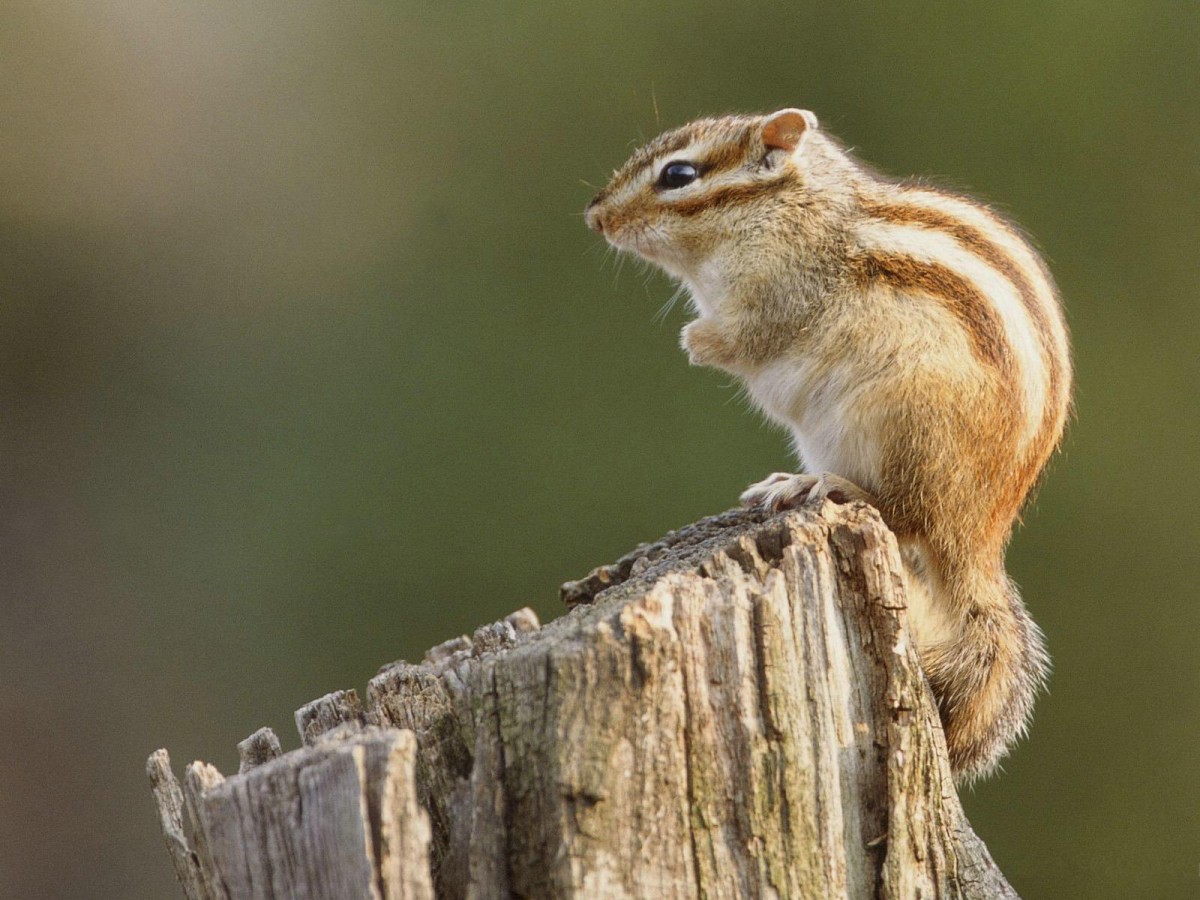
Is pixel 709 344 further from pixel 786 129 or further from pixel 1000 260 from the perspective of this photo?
pixel 1000 260

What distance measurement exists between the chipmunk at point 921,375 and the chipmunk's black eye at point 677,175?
0.70ft

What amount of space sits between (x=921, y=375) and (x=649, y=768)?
1223 mm

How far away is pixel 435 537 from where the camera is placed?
25.2 ft

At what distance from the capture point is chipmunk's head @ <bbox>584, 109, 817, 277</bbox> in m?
3.53

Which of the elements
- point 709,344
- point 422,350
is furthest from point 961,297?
point 422,350

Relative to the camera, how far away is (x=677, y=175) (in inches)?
146

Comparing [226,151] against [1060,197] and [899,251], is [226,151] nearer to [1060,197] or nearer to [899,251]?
[1060,197]

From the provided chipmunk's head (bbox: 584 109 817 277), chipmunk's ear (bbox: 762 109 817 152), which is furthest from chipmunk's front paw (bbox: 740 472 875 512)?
chipmunk's ear (bbox: 762 109 817 152)

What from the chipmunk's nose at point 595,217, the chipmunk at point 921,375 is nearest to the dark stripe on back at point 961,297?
the chipmunk at point 921,375

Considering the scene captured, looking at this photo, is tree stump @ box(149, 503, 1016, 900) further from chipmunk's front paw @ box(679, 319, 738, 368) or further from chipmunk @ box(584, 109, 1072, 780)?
chipmunk's front paw @ box(679, 319, 738, 368)

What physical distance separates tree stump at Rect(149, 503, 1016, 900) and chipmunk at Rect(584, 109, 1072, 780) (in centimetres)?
45

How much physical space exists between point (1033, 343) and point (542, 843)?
1.66 metres

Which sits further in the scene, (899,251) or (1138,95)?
(1138,95)

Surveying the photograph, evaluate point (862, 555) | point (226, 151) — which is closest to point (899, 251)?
point (862, 555)
